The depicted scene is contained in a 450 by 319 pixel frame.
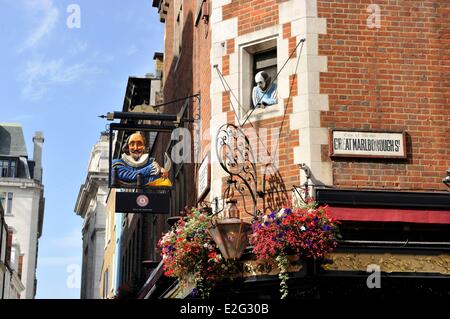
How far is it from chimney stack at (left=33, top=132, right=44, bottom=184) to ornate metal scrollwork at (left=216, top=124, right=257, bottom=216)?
9584 centimetres

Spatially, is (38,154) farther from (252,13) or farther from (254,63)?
(252,13)

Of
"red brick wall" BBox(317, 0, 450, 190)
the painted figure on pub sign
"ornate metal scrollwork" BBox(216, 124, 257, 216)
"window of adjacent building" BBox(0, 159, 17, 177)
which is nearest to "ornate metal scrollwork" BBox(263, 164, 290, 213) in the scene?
"ornate metal scrollwork" BBox(216, 124, 257, 216)

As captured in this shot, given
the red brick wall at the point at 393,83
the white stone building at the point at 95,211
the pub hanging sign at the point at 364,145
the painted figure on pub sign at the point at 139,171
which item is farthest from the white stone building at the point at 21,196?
the pub hanging sign at the point at 364,145

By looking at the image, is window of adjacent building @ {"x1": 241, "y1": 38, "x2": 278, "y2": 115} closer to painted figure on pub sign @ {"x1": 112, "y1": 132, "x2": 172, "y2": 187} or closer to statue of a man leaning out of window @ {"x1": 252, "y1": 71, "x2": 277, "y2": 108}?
statue of a man leaning out of window @ {"x1": 252, "y1": 71, "x2": 277, "y2": 108}

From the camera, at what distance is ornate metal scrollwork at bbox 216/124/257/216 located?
53.5ft

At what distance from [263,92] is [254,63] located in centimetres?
92

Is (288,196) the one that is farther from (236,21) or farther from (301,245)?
(236,21)

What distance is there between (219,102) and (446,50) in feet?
14.9

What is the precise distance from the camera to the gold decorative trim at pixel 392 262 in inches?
582

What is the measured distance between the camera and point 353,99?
53.7 feet
